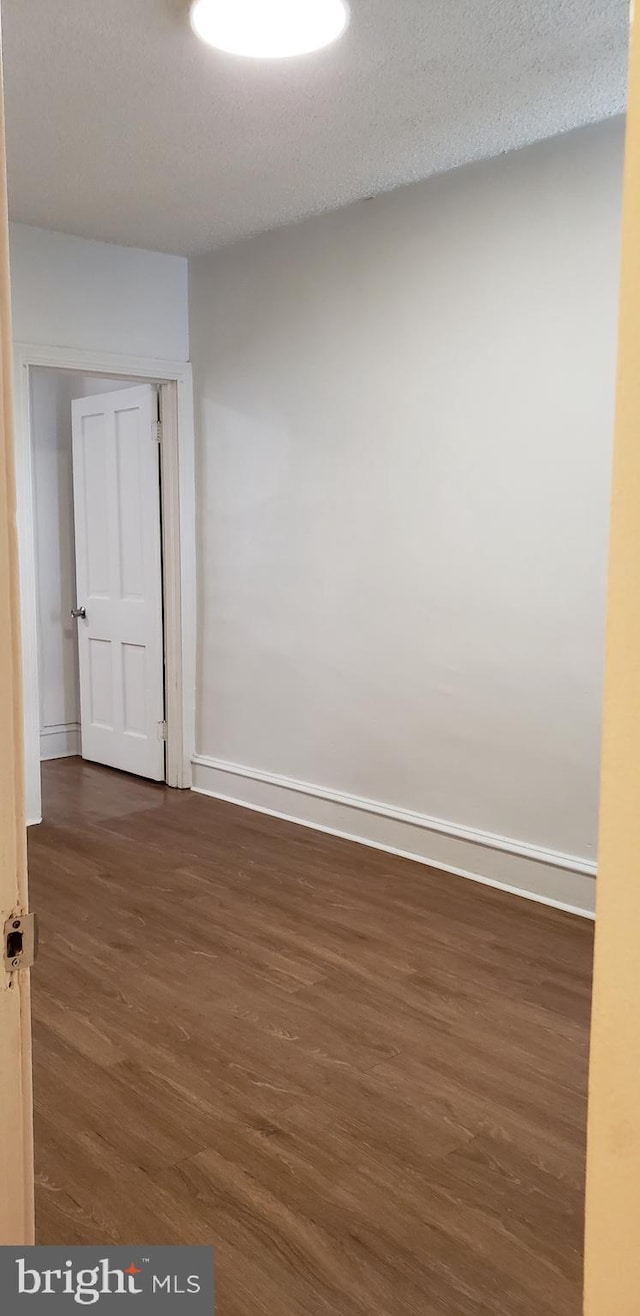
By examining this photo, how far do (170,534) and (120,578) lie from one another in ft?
1.68

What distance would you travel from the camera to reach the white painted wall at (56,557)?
19.3 ft

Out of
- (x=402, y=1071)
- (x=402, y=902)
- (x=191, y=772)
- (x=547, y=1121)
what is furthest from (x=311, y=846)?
(x=547, y=1121)

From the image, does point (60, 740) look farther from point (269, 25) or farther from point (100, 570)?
point (269, 25)

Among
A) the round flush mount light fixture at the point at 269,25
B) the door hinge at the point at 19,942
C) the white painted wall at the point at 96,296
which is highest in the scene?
the round flush mount light fixture at the point at 269,25

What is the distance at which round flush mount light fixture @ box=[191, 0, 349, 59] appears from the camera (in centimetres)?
246

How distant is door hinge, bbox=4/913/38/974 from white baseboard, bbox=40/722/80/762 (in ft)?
16.7

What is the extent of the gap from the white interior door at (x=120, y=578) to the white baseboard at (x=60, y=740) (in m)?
0.25

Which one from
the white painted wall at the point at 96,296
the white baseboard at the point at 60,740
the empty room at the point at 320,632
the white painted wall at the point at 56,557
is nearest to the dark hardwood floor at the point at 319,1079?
the empty room at the point at 320,632

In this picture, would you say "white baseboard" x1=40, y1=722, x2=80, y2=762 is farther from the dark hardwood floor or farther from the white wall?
the dark hardwood floor

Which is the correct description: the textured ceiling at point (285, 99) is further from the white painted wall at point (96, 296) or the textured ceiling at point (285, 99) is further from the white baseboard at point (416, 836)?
the white baseboard at point (416, 836)

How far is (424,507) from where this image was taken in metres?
3.92

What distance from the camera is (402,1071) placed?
8.29 ft

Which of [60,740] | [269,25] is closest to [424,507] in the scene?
[269,25]

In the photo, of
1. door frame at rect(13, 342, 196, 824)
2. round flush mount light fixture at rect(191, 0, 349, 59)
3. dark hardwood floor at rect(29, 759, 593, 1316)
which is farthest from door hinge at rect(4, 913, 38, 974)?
door frame at rect(13, 342, 196, 824)
